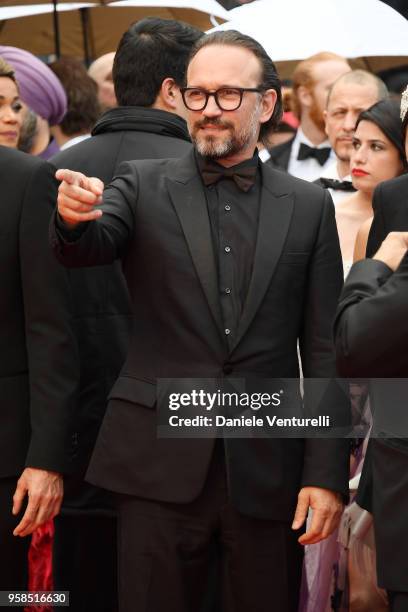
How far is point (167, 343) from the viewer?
4492mm

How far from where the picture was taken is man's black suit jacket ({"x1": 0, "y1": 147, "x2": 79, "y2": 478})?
4.59 m

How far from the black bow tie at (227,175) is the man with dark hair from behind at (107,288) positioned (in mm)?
764

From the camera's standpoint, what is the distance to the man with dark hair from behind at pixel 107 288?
527 centimetres

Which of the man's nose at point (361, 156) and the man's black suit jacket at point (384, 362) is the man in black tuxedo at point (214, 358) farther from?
the man's nose at point (361, 156)

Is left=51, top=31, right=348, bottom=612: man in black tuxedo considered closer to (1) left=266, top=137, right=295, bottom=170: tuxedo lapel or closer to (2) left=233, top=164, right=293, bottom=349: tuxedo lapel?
(2) left=233, top=164, right=293, bottom=349: tuxedo lapel

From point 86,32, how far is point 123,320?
6870 millimetres

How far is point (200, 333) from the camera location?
14.7 feet

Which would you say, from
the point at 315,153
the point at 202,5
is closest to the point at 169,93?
the point at 315,153

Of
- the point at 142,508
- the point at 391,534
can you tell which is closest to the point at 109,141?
the point at 142,508

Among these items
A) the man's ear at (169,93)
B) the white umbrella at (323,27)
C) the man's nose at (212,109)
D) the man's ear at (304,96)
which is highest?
the white umbrella at (323,27)

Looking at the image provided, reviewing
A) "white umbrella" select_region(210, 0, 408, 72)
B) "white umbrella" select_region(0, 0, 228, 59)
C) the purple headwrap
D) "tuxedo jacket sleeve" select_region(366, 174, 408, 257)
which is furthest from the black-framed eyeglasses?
"white umbrella" select_region(0, 0, 228, 59)

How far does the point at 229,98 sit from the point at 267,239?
508mm

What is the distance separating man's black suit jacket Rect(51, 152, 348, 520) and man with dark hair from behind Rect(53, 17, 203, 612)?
1.83 feet

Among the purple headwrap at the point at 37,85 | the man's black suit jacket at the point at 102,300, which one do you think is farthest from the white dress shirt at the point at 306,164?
the man's black suit jacket at the point at 102,300
